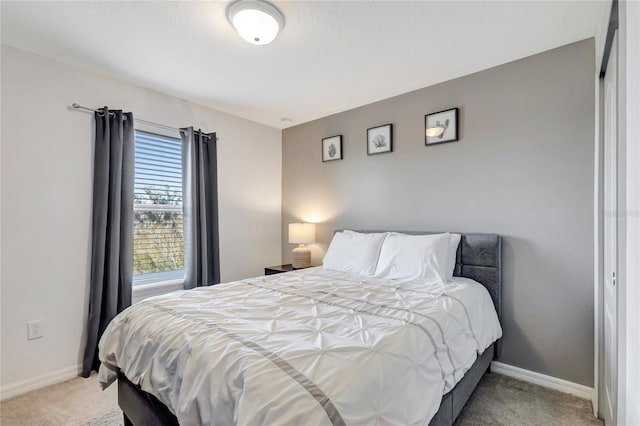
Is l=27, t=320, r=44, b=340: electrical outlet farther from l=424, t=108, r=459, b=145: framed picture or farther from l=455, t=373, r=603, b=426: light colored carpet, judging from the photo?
l=424, t=108, r=459, b=145: framed picture

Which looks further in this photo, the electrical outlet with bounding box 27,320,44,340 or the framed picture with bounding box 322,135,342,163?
the framed picture with bounding box 322,135,342,163

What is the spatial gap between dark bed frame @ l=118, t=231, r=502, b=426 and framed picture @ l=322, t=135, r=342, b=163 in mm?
1267

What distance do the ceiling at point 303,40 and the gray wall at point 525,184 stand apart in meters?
0.22

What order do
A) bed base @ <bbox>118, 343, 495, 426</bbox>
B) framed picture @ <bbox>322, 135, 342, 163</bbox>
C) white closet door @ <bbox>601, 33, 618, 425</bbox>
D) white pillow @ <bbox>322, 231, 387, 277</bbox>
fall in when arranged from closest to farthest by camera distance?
bed base @ <bbox>118, 343, 495, 426</bbox> → white closet door @ <bbox>601, 33, 618, 425</bbox> → white pillow @ <bbox>322, 231, 387, 277</bbox> → framed picture @ <bbox>322, 135, 342, 163</bbox>

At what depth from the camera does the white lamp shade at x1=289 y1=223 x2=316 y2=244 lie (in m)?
3.62

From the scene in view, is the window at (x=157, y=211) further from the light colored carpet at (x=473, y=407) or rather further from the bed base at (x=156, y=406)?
the bed base at (x=156, y=406)

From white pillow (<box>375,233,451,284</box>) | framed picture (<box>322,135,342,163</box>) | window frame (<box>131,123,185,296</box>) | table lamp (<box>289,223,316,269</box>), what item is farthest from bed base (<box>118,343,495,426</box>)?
framed picture (<box>322,135,342,163</box>)

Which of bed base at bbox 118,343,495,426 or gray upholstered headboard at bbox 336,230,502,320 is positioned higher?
gray upholstered headboard at bbox 336,230,502,320

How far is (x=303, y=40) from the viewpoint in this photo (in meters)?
2.12

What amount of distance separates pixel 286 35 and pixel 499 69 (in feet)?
5.70

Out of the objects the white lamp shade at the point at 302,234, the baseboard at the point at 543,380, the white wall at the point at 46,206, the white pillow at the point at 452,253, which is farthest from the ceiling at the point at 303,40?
the baseboard at the point at 543,380

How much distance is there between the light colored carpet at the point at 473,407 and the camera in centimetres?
185

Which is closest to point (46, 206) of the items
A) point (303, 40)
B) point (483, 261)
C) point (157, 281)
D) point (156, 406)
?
point (157, 281)

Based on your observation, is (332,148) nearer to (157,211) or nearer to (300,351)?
(157,211)
